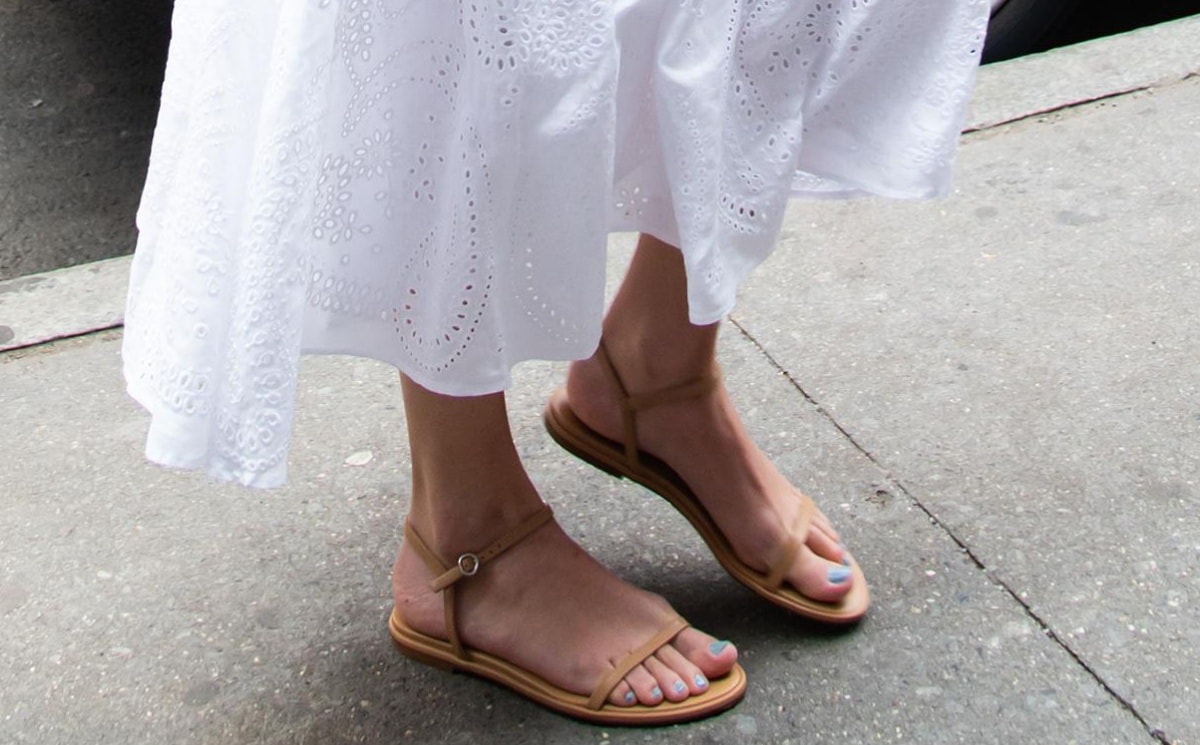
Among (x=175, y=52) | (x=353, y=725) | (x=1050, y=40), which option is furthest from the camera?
(x=1050, y=40)

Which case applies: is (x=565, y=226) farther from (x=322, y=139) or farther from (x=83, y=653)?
(x=83, y=653)

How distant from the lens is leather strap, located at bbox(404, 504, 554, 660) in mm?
1554

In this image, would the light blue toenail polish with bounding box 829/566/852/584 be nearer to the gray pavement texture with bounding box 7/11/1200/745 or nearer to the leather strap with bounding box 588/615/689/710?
the gray pavement texture with bounding box 7/11/1200/745

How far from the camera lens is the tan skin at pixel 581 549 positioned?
1.52 metres

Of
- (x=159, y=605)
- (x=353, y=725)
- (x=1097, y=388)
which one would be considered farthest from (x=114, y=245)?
(x=1097, y=388)

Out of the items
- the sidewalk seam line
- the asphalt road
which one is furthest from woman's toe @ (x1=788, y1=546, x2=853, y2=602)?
the asphalt road

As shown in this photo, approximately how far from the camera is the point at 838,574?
162 cm

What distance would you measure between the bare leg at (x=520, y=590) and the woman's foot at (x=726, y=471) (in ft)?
0.44

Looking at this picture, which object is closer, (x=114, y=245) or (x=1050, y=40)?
(x=114, y=245)

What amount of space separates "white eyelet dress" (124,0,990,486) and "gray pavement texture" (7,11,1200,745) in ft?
1.52

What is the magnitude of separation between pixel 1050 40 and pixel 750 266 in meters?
2.26

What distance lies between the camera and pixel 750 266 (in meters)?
1.41

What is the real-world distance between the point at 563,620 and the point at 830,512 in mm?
451

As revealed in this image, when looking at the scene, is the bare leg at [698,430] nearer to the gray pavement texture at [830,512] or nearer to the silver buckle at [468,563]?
the gray pavement texture at [830,512]
